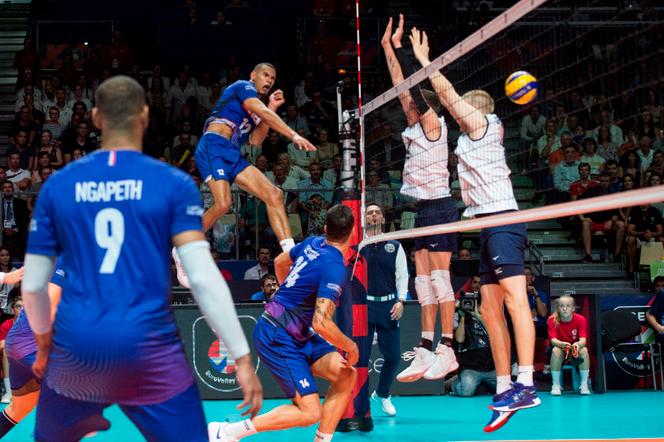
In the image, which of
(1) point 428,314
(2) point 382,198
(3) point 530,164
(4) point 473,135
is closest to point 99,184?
(4) point 473,135

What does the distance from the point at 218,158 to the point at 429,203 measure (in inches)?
74.2

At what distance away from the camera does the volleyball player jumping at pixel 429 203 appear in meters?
7.94

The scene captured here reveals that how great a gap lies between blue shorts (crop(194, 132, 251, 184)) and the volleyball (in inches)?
111

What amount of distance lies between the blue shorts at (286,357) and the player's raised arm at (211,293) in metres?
3.77

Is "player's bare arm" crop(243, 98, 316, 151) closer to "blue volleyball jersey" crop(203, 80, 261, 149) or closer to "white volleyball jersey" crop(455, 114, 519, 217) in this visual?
"blue volleyball jersey" crop(203, 80, 261, 149)

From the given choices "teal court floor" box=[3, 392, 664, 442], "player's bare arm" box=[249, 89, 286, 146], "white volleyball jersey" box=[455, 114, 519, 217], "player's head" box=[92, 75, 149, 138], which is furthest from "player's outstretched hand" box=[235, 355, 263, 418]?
"teal court floor" box=[3, 392, 664, 442]

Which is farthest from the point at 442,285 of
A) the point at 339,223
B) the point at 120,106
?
the point at 120,106

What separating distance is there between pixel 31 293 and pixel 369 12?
699 inches

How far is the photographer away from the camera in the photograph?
13.1 meters

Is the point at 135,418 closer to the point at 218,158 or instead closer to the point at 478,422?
the point at 218,158

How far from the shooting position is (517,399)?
6805 mm

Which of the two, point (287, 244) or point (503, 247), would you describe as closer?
point (503, 247)

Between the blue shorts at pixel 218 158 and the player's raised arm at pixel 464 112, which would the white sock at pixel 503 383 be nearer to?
the player's raised arm at pixel 464 112

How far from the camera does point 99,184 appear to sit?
150 inches
